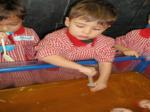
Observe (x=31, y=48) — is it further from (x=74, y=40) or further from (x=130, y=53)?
(x=130, y=53)

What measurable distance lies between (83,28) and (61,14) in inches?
21.7

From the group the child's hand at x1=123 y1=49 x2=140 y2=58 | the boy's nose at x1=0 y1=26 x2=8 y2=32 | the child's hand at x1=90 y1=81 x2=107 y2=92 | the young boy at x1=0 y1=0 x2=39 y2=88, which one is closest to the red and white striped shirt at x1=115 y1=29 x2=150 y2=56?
the child's hand at x1=123 y1=49 x2=140 y2=58

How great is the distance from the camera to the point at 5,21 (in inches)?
42.1

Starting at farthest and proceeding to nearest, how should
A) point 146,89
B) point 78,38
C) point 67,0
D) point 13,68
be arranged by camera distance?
point 67,0, point 146,89, point 78,38, point 13,68

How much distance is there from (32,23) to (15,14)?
0.53 m

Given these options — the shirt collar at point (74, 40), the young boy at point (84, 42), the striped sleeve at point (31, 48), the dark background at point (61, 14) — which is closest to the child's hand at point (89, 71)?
the young boy at point (84, 42)

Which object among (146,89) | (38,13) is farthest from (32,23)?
(146,89)

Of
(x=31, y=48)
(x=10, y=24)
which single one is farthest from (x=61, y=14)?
(x=10, y=24)

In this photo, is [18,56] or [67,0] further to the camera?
[67,0]

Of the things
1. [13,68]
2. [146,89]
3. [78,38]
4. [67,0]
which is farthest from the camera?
[67,0]

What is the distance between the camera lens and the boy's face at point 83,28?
1057 mm

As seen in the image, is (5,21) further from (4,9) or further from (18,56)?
(18,56)

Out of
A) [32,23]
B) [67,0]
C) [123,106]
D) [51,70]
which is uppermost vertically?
[67,0]

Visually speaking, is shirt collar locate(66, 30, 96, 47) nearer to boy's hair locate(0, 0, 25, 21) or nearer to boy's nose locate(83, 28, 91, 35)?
boy's nose locate(83, 28, 91, 35)
